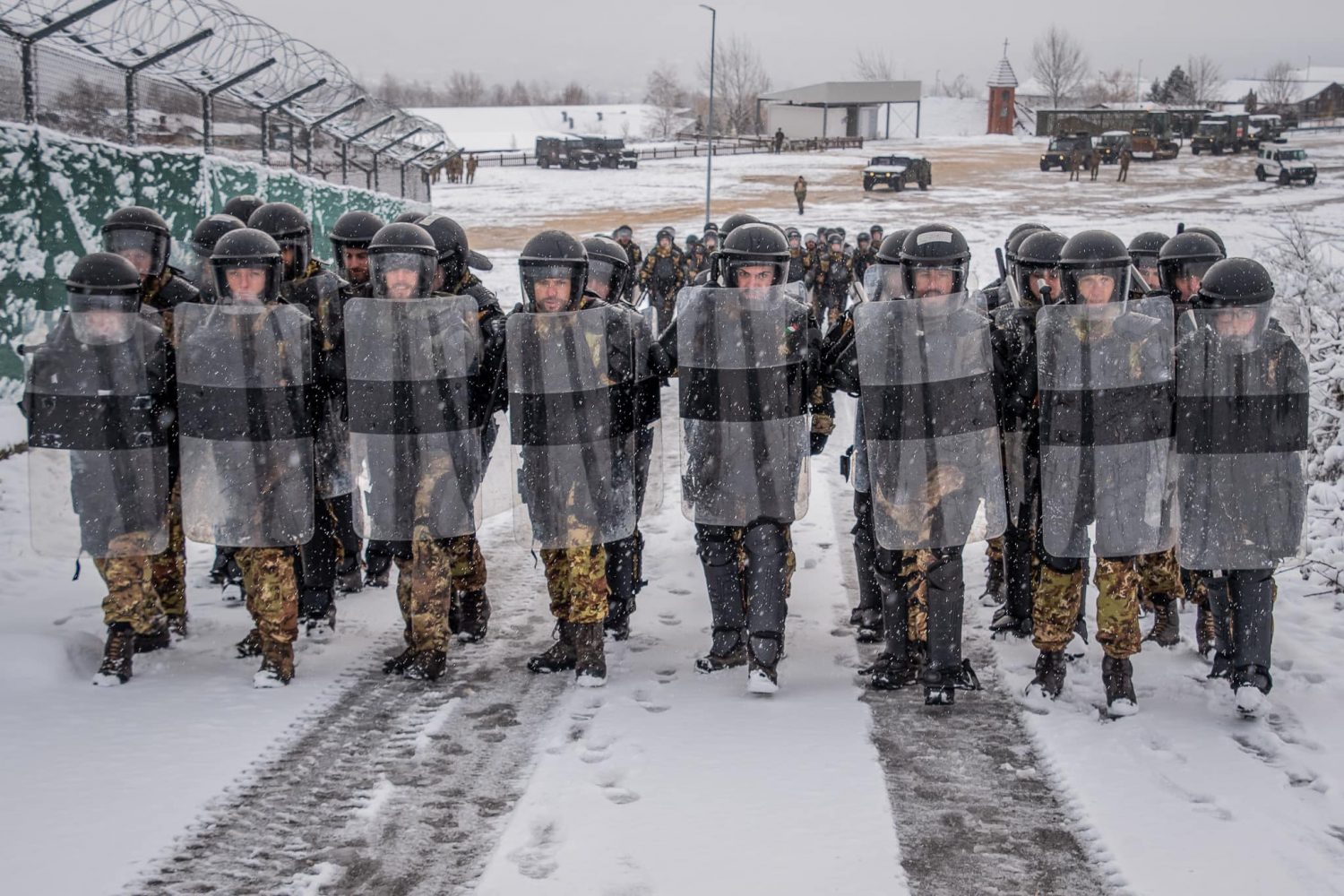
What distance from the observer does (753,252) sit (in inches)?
202

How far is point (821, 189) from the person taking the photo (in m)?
41.8

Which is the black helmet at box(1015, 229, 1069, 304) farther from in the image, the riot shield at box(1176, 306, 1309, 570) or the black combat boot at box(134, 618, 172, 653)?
the black combat boot at box(134, 618, 172, 653)

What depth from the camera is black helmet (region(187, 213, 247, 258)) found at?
6.47 m

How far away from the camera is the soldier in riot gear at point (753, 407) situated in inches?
204

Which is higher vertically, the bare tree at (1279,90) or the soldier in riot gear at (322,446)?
the bare tree at (1279,90)

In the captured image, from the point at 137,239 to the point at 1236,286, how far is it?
489cm

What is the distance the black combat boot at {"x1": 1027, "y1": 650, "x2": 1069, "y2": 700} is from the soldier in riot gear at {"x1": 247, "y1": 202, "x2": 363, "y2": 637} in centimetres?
325

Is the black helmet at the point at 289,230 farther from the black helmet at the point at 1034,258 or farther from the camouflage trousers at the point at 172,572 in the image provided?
the black helmet at the point at 1034,258

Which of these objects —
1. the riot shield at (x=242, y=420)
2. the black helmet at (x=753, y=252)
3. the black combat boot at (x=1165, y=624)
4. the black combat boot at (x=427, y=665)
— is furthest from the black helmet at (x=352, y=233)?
the black combat boot at (x=1165, y=624)

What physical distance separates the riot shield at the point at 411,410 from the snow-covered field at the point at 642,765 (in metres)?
0.76

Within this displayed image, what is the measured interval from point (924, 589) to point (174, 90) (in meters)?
9.35

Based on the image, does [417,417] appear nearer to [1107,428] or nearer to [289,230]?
[289,230]

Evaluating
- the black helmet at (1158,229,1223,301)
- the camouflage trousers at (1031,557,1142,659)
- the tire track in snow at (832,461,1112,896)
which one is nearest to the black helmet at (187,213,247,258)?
the tire track in snow at (832,461,1112,896)

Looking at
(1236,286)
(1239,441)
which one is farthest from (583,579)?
(1236,286)
